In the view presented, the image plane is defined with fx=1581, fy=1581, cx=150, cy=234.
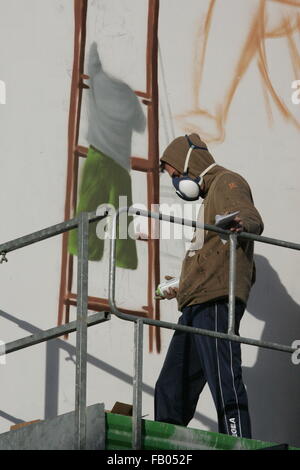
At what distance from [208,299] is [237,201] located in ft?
1.71

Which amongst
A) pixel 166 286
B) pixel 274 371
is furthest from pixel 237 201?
pixel 274 371

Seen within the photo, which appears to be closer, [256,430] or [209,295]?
[209,295]

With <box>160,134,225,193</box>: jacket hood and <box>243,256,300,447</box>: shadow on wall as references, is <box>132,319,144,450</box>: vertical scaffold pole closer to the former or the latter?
<box>160,134,225,193</box>: jacket hood

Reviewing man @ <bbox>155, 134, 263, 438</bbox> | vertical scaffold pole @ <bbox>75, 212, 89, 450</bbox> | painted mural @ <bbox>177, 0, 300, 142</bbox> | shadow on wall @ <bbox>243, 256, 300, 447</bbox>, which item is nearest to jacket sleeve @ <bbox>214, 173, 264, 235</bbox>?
man @ <bbox>155, 134, 263, 438</bbox>

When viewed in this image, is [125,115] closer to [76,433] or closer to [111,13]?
[111,13]

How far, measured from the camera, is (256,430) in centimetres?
952

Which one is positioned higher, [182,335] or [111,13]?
[111,13]

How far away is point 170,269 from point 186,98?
109 centimetres

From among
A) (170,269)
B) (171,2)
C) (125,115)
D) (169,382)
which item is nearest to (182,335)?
(169,382)

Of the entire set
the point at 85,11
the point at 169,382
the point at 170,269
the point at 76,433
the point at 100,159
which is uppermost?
the point at 85,11

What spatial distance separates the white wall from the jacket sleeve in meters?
1.33

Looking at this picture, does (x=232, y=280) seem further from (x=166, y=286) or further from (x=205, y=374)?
(x=166, y=286)

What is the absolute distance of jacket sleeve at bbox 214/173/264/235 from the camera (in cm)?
797

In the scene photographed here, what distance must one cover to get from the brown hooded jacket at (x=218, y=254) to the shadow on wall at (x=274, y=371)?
1483 millimetres
